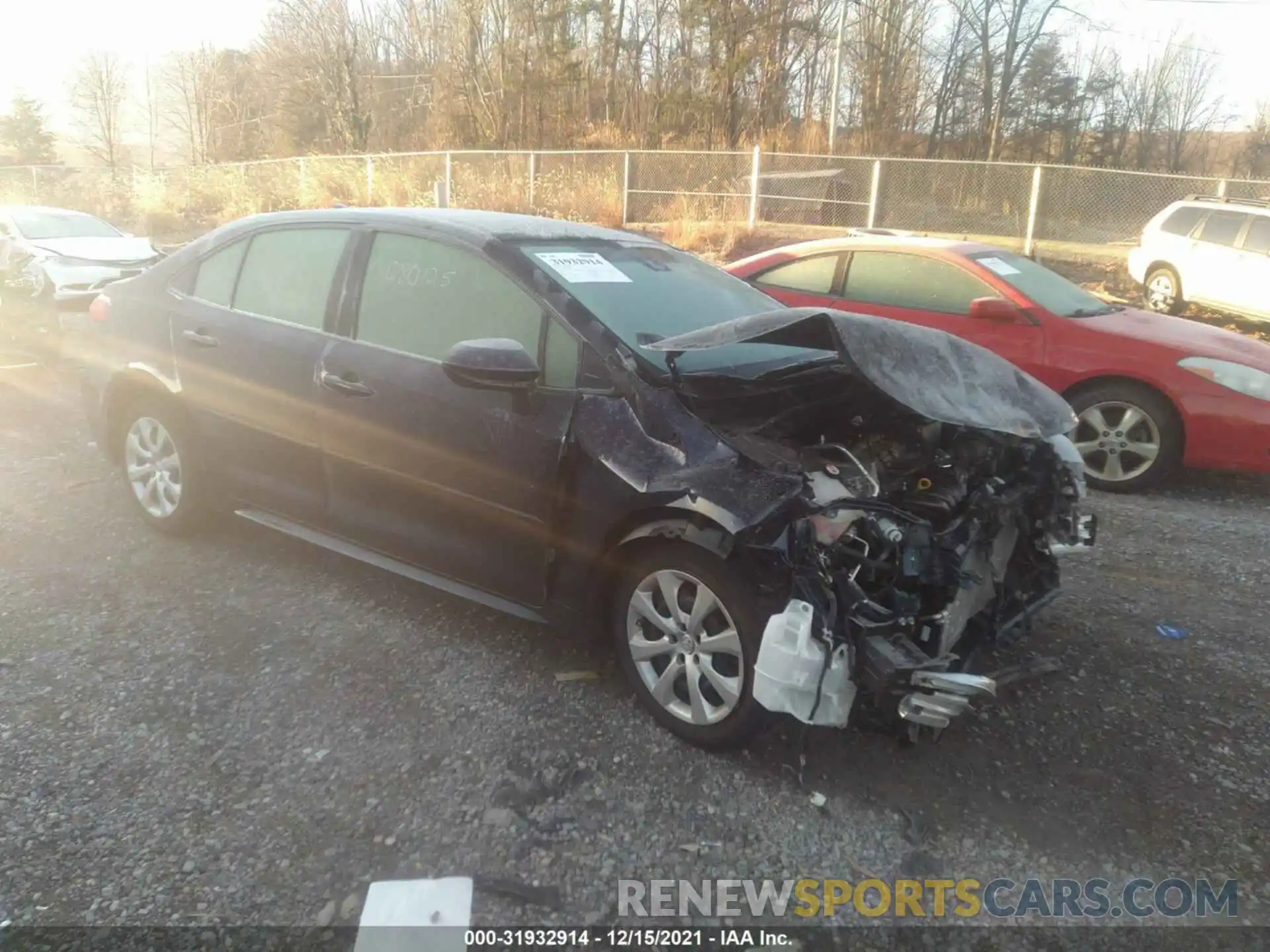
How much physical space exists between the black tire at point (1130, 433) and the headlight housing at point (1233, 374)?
0.26 meters

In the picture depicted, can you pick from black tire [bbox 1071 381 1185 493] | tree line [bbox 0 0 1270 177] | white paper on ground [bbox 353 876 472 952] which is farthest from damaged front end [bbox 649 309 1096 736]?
tree line [bbox 0 0 1270 177]

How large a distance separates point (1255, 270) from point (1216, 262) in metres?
0.64

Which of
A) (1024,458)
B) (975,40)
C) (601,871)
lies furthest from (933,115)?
(601,871)

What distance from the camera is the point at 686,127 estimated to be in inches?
1001

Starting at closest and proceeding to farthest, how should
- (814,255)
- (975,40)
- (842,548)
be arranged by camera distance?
(842,548)
(814,255)
(975,40)

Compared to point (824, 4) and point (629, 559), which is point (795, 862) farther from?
point (824, 4)

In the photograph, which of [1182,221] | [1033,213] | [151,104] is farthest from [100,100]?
[1182,221]

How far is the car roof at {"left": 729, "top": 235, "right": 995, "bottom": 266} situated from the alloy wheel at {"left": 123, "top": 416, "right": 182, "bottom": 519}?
470 cm

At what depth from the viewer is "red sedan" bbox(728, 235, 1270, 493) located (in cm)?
557

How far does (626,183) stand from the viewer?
1830cm

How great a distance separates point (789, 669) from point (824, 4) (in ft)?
94.8

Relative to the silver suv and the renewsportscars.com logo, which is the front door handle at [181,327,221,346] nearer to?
the renewsportscars.com logo

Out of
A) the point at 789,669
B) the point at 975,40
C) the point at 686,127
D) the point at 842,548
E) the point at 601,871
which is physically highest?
the point at 975,40

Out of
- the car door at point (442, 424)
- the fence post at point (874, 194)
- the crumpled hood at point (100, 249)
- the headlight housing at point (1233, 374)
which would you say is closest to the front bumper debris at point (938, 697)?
the car door at point (442, 424)
